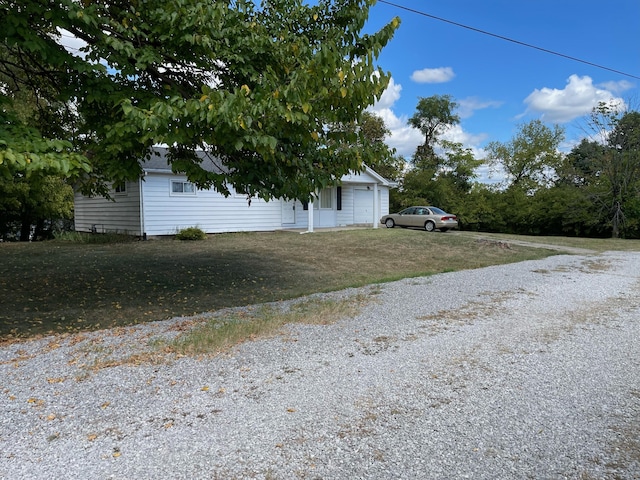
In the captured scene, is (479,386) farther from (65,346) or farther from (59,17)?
(59,17)

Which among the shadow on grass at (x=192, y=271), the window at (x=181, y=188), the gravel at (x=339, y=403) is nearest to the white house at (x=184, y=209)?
the window at (x=181, y=188)

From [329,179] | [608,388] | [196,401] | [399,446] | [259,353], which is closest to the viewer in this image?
[399,446]

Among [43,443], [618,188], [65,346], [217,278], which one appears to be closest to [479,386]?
[43,443]

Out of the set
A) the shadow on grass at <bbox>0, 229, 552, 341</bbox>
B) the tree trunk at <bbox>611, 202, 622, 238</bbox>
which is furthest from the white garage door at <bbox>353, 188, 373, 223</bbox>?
the tree trunk at <bbox>611, 202, 622, 238</bbox>

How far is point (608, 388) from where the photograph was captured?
345cm

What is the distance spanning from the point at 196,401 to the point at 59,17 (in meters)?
4.29

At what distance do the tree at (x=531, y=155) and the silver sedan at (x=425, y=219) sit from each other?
12043mm

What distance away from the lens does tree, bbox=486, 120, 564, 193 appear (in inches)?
1233

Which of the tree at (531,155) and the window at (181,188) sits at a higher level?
the tree at (531,155)

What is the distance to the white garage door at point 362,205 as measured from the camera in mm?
23641

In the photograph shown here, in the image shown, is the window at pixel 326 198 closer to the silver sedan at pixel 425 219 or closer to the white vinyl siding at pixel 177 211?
the white vinyl siding at pixel 177 211

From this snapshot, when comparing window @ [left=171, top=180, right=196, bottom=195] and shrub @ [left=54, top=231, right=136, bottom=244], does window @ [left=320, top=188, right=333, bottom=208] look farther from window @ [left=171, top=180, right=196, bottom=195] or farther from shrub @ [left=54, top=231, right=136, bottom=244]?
shrub @ [left=54, top=231, right=136, bottom=244]

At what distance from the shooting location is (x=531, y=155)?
103 feet

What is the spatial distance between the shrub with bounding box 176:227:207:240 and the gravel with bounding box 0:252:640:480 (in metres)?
10.3
